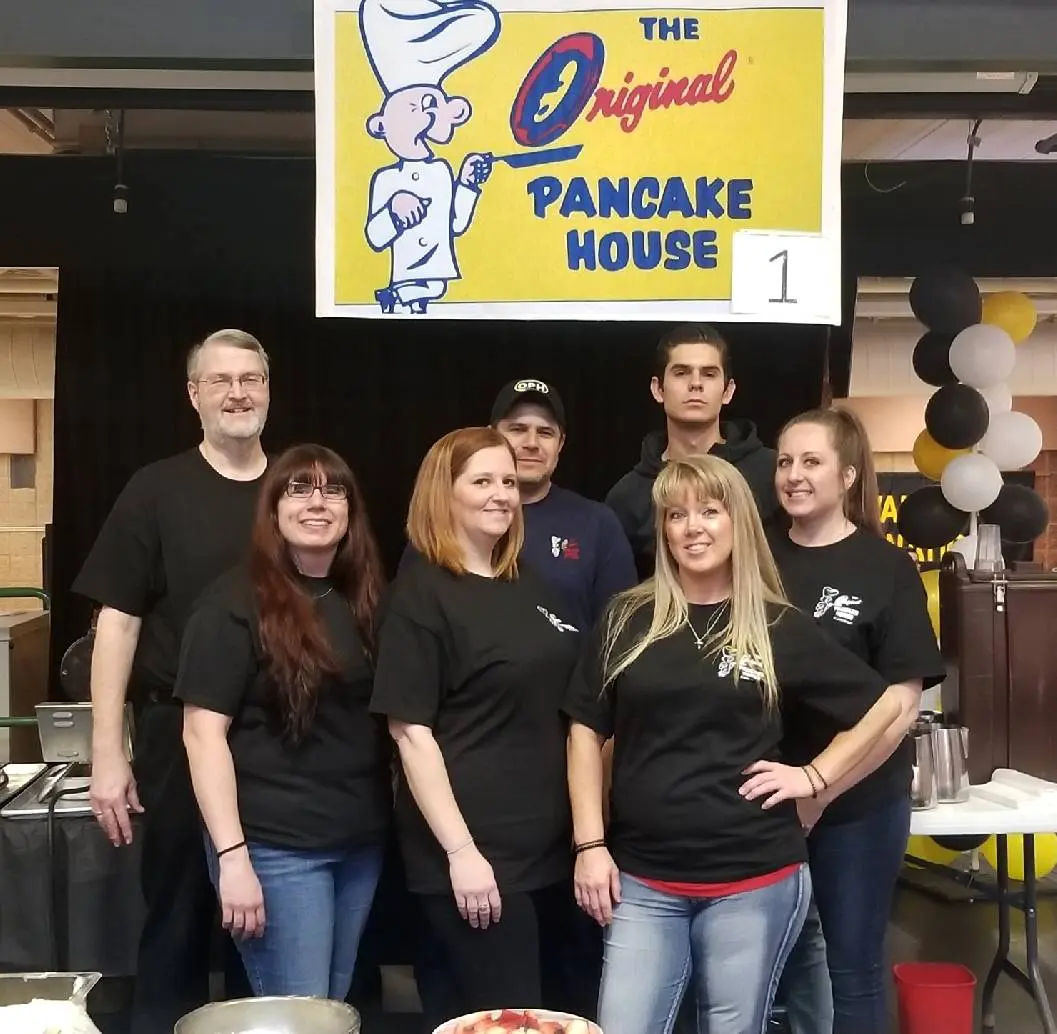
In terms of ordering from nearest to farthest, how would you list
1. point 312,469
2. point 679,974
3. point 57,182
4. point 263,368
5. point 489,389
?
point 679,974
point 312,469
point 263,368
point 57,182
point 489,389

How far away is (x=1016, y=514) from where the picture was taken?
4.23 metres

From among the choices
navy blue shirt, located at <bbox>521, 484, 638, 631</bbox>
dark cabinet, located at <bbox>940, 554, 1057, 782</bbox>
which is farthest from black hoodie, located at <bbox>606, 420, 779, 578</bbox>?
dark cabinet, located at <bbox>940, 554, 1057, 782</bbox>

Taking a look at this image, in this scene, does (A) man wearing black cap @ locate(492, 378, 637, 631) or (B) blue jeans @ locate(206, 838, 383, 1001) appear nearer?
(B) blue jeans @ locate(206, 838, 383, 1001)

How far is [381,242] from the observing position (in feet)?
6.42

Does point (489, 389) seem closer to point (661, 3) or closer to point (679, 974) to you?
point (661, 3)

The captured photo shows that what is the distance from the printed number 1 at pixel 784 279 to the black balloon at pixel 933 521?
97.8 inches

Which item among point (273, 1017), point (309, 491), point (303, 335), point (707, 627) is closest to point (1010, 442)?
point (303, 335)

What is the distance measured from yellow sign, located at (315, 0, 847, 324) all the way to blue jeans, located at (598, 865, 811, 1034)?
97 cm

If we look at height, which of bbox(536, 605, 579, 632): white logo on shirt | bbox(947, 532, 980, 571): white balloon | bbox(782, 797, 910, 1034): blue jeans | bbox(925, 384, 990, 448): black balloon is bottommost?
bbox(782, 797, 910, 1034): blue jeans

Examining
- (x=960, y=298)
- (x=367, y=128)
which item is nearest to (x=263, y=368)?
(x=367, y=128)

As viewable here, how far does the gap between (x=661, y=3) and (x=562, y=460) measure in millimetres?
2796

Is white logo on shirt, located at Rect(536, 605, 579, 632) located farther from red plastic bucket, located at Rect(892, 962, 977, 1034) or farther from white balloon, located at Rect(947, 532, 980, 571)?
white balloon, located at Rect(947, 532, 980, 571)

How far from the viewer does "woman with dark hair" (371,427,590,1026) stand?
1.84 metres

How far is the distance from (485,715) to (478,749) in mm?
56
